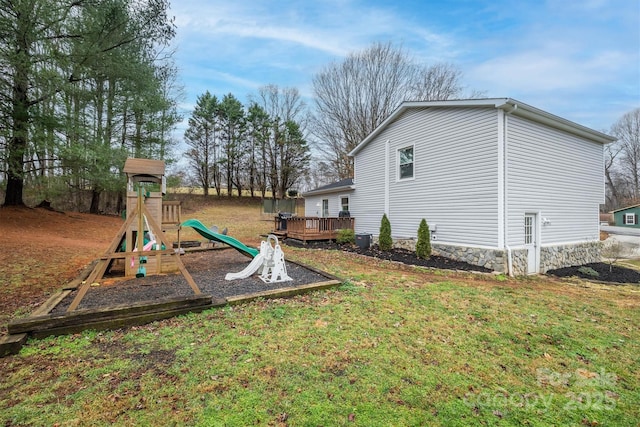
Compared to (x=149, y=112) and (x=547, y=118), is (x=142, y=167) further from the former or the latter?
(x=547, y=118)

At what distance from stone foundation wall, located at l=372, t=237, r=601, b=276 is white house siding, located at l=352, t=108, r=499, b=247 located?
9.8 inches

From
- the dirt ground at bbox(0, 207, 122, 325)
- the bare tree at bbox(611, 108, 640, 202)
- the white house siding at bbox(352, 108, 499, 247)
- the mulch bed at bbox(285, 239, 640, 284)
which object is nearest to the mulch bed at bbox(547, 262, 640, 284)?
the mulch bed at bbox(285, 239, 640, 284)

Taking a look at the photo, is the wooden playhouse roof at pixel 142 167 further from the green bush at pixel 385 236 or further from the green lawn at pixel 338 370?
the green bush at pixel 385 236

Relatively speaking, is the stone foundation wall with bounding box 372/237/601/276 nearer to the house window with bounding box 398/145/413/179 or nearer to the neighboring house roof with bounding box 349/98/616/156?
the house window with bounding box 398/145/413/179

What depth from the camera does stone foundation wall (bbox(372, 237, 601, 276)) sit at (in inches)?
297

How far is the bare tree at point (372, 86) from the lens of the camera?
71.7ft

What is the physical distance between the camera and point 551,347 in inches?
124

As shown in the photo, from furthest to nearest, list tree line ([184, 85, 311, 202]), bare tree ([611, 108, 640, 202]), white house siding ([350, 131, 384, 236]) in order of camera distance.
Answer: bare tree ([611, 108, 640, 202]), tree line ([184, 85, 311, 202]), white house siding ([350, 131, 384, 236])

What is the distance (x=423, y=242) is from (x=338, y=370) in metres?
7.03

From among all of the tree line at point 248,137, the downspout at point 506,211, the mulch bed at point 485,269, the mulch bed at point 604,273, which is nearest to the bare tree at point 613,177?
the mulch bed at point 485,269

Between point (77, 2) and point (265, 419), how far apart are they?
35.2 ft

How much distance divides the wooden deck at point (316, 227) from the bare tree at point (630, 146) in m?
40.3

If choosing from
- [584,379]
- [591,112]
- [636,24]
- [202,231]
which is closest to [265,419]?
[584,379]

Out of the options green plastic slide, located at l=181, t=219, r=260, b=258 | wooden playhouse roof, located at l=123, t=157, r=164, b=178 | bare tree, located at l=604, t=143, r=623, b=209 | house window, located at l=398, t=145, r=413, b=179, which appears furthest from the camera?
bare tree, located at l=604, t=143, r=623, b=209
